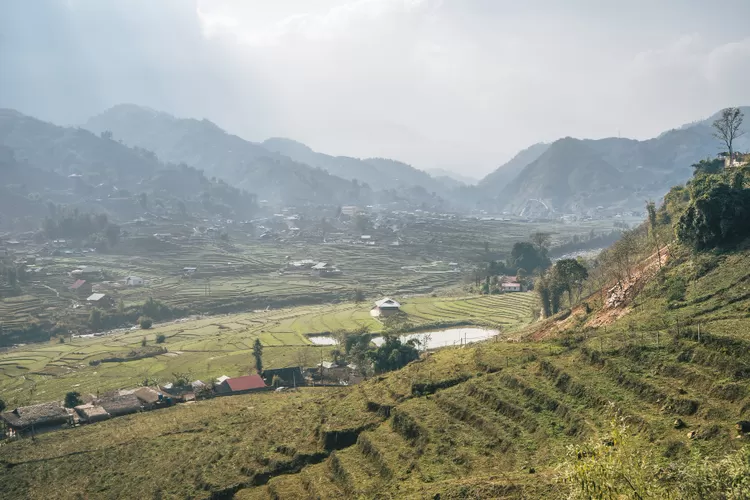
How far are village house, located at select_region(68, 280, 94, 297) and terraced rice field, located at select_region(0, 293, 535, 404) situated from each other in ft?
77.0

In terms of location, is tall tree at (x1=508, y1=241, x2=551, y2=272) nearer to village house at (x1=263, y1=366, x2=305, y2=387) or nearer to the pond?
the pond

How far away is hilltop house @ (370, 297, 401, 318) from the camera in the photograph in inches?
3155

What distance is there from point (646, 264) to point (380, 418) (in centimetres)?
2575

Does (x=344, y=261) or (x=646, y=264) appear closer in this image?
(x=646, y=264)

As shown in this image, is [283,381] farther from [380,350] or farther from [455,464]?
[455,464]

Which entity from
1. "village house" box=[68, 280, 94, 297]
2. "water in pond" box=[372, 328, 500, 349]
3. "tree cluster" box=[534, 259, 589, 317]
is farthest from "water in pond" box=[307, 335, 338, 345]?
"village house" box=[68, 280, 94, 297]

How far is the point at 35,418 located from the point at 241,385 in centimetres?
1435

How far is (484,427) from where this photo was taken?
77.7ft

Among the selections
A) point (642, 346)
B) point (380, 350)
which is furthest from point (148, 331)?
point (642, 346)

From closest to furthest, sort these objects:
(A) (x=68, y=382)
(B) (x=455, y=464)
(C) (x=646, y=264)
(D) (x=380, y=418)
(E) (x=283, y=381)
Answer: (B) (x=455, y=464) < (D) (x=380, y=418) < (C) (x=646, y=264) < (E) (x=283, y=381) < (A) (x=68, y=382)

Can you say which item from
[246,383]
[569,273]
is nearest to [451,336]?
[569,273]

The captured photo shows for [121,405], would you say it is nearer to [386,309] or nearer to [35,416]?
[35,416]

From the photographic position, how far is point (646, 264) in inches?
1705

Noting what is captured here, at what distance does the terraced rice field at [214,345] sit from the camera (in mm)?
55844
